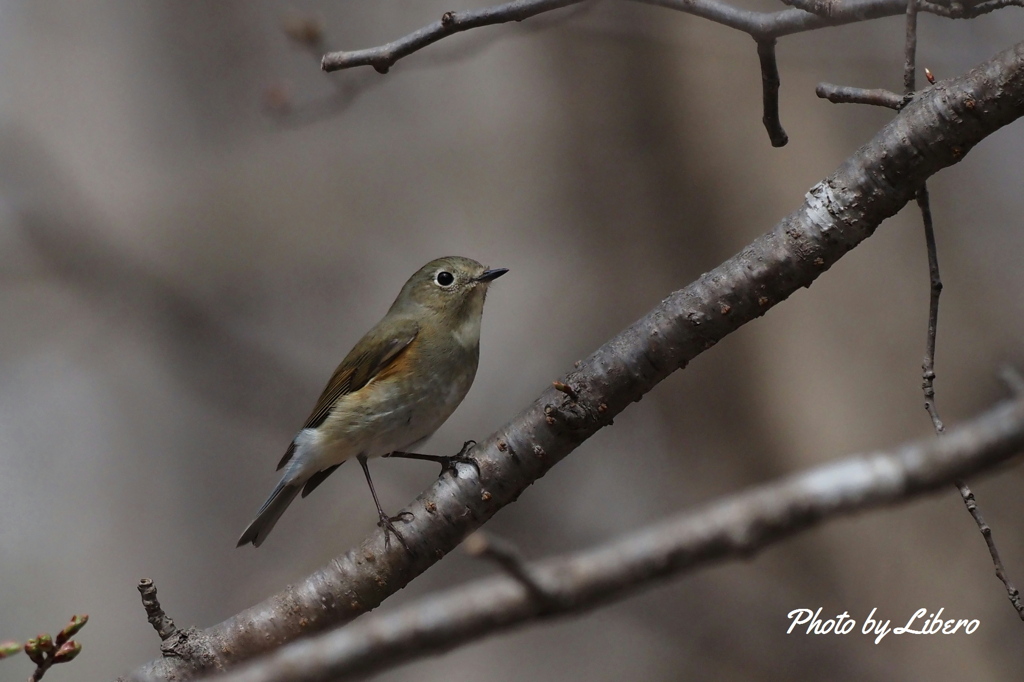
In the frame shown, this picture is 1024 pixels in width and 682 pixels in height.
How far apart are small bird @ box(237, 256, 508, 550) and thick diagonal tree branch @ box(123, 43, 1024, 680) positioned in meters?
0.83

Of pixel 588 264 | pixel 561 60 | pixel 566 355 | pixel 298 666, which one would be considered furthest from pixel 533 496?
pixel 298 666

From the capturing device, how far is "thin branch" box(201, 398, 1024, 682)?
103 centimetres

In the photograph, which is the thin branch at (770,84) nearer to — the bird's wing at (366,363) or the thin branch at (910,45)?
the thin branch at (910,45)

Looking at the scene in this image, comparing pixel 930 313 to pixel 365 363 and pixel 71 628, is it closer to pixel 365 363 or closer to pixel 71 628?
pixel 71 628

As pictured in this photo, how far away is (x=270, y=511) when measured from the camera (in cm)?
362

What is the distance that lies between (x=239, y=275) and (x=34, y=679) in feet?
18.9

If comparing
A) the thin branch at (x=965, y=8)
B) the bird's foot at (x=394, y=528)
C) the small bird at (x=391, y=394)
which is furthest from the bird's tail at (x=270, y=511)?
the thin branch at (x=965, y=8)

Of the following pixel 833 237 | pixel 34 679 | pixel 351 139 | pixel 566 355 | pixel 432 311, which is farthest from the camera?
pixel 351 139

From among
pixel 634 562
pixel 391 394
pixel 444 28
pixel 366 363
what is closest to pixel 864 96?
pixel 444 28

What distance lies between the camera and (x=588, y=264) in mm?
6980

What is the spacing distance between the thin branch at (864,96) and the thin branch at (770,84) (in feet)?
0.48

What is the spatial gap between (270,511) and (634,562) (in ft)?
9.44

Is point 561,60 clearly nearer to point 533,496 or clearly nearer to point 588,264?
point 588,264

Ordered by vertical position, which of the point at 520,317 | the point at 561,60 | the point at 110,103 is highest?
the point at 110,103
